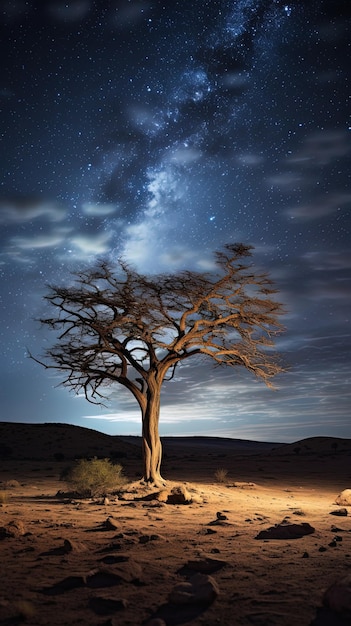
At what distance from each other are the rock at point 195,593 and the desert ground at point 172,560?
0.04 ft

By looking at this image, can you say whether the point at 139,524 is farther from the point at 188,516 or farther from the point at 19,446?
the point at 19,446

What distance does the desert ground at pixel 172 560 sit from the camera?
532 cm

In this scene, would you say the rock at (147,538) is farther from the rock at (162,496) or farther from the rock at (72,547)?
the rock at (162,496)

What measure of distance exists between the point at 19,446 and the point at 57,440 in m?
4.76

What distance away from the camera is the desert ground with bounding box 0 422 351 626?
5.32m

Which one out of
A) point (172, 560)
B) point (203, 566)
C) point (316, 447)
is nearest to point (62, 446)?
point (316, 447)

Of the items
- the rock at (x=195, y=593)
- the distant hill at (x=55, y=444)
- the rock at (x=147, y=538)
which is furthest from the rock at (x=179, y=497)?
the distant hill at (x=55, y=444)

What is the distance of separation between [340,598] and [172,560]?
3.01 m

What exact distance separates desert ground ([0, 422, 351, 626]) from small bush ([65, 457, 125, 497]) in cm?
43

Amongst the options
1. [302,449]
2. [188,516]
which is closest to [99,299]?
[188,516]

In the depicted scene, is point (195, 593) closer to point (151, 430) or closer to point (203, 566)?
point (203, 566)

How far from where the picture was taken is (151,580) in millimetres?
6512

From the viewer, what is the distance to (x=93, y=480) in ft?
55.2

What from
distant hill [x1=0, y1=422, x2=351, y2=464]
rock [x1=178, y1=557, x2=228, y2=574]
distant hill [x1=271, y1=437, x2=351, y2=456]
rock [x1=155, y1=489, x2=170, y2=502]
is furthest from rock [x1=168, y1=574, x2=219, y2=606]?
distant hill [x1=271, y1=437, x2=351, y2=456]
